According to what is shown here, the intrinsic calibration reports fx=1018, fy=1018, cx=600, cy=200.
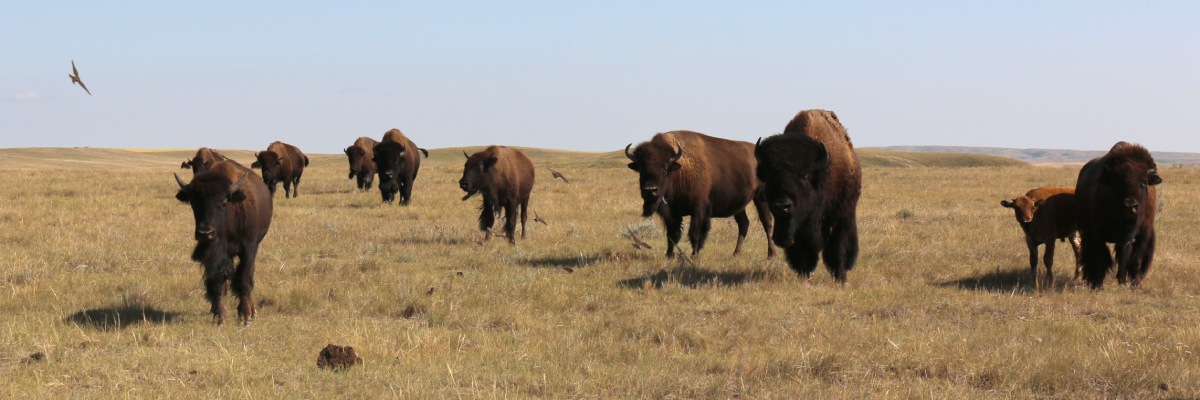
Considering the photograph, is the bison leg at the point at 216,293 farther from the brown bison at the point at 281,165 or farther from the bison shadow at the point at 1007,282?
the brown bison at the point at 281,165

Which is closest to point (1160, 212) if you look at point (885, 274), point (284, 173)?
point (885, 274)

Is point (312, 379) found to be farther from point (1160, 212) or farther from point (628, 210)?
point (1160, 212)

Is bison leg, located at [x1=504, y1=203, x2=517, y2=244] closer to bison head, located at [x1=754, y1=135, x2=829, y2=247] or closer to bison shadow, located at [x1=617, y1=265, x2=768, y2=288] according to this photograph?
bison shadow, located at [x1=617, y1=265, x2=768, y2=288]

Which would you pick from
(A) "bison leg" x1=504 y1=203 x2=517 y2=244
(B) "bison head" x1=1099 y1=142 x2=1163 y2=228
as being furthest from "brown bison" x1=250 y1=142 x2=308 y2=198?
(B) "bison head" x1=1099 y1=142 x2=1163 y2=228

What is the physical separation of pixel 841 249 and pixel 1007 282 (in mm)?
1762

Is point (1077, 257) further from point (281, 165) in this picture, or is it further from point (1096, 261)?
point (281, 165)

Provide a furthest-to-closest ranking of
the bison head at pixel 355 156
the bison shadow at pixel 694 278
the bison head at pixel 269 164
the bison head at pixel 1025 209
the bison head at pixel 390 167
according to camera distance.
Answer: the bison head at pixel 355 156, the bison head at pixel 269 164, the bison head at pixel 390 167, the bison head at pixel 1025 209, the bison shadow at pixel 694 278

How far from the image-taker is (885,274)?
34.8 ft

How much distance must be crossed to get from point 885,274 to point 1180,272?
2963 millimetres

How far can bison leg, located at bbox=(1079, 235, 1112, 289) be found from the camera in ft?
31.4

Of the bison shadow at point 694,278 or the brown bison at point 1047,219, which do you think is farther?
the brown bison at point 1047,219

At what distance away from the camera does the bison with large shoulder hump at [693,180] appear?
36.4ft

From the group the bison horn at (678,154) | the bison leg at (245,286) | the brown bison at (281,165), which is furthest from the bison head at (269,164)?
the bison leg at (245,286)

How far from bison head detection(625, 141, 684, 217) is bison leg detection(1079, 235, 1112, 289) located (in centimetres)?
415
